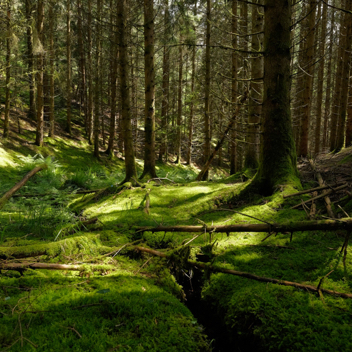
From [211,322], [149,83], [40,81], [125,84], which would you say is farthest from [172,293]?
[40,81]

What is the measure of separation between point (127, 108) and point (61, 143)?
13.5 meters

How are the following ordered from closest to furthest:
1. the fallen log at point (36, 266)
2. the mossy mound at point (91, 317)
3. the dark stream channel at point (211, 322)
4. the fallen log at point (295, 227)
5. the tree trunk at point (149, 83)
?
the mossy mound at point (91, 317) < the dark stream channel at point (211, 322) < the fallen log at point (295, 227) < the fallen log at point (36, 266) < the tree trunk at point (149, 83)

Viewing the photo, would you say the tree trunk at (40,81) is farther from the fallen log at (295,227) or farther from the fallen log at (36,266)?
the fallen log at (295,227)

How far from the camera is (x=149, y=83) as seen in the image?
799cm

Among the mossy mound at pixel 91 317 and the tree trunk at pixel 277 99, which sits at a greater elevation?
the tree trunk at pixel 277 99

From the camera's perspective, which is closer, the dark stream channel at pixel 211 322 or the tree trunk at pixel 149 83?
the dark stream channel at pixel 211 322

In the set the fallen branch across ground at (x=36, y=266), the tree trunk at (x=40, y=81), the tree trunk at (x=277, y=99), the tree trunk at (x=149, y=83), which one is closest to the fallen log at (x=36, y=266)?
the fallen branch across ground at (x=36, y=266)

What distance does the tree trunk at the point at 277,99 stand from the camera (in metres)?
4.23

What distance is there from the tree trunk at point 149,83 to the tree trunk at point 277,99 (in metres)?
4.26

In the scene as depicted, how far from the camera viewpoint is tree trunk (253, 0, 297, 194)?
13.9ft

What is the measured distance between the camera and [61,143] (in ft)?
60.3

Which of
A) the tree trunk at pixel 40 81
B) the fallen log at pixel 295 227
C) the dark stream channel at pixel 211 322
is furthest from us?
the tree trunk at pixel 40 81

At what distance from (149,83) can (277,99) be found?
15.8ft

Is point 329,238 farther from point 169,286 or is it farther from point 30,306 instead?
point 30,306
